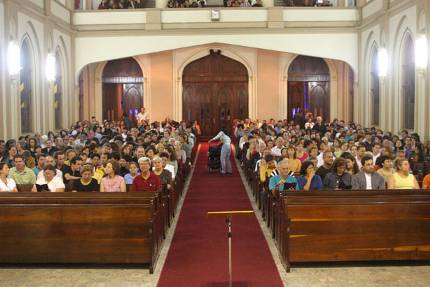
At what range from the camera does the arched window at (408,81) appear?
18.3m

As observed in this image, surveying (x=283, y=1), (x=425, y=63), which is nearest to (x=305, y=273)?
(x=425, y=63)

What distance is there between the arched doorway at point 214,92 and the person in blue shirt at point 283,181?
58.2ft

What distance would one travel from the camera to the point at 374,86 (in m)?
22.3

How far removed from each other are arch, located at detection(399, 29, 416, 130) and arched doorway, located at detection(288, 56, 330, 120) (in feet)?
28.6

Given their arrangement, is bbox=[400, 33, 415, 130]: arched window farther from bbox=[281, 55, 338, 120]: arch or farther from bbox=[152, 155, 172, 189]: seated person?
bbox=[152, 155, 172, 189]: seated person

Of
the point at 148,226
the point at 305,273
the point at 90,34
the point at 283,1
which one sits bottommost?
the point at 305,273

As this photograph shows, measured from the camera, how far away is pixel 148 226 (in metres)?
8.07

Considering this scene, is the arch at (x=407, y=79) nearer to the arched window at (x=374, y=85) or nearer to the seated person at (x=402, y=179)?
the arched window at (x=374, y=85)

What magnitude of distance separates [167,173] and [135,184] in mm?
1581

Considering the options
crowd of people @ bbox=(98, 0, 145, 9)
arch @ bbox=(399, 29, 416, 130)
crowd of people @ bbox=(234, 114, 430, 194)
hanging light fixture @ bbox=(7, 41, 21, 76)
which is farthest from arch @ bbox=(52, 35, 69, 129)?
arch @ bbox=(399, 29, 416, 130)

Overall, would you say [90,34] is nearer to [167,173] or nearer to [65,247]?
[167,173]

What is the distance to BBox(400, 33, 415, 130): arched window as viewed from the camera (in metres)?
18.3

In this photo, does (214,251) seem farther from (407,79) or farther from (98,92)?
(98,92)

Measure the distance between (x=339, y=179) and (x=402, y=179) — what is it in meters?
0.95
